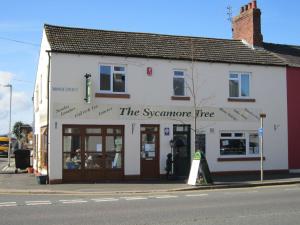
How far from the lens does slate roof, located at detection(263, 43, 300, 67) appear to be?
91.5 feet

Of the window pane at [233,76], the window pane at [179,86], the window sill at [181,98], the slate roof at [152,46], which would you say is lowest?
the window sill at [181,98]

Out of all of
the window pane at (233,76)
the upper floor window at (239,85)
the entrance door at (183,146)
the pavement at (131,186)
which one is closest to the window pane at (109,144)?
the pavement at (131,186)

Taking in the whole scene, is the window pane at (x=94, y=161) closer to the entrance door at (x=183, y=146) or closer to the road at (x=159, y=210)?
the entrance door at (x=183, y=146)

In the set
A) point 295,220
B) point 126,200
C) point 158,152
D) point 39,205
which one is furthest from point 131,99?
point 295,220

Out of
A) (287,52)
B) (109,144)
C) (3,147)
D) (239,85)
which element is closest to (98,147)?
(109,144)

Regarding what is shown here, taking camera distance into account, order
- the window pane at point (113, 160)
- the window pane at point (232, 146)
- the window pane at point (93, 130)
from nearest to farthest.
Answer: the window pane at point (93, 130)
the window pane at point (113, 160)
the window pane at point (232, 146)

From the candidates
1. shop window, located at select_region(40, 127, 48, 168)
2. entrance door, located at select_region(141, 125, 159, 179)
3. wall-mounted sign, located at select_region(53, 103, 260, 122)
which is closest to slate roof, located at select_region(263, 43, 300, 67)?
wall-mounted sign, located at select_region(53, 103, 260, 122)

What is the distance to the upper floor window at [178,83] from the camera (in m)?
25.4

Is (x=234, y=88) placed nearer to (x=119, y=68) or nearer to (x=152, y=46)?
(x=152, y=46)

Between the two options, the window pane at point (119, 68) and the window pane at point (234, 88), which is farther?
the window pane at point (234, 88)

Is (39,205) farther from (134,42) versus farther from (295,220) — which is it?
(134,42)

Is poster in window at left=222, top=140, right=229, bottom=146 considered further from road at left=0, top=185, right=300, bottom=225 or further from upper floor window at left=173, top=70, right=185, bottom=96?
road at left=0, top=185, right=300, bottom=225

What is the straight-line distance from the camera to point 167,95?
82.3 feet

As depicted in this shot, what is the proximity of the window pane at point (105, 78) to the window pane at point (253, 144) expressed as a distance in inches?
317
